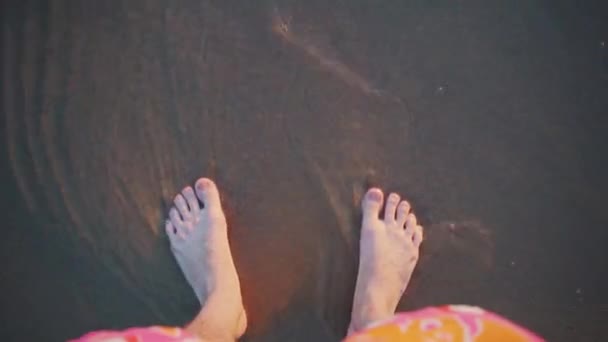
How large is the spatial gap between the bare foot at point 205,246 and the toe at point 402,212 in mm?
451

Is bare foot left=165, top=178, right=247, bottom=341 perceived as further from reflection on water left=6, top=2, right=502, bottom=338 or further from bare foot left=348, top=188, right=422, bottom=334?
bare foot left=348, top=188, right=422, bottom=334

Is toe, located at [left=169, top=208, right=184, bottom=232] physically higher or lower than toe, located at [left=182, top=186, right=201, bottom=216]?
lower

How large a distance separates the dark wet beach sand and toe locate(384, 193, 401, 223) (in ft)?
0.14

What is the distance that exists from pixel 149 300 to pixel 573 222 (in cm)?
113

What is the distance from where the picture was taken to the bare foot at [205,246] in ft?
4.80

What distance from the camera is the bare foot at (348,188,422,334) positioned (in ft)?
4.80

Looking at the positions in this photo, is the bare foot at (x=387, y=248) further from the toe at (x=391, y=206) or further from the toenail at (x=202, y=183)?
the toenail at (x=202, y=183)

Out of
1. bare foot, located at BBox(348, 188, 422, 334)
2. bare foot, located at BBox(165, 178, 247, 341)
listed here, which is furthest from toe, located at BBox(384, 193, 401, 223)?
bare foot, located at BBox(165, 178, 247, 341)

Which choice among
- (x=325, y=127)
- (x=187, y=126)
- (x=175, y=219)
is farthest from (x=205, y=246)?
(x=325, y=127)

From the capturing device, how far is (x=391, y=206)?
4.93 ft

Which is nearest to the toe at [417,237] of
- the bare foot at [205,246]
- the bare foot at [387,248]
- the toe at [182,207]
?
the bare foot at [387,248]

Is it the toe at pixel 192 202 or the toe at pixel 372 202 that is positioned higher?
the toe at pixel 372 202

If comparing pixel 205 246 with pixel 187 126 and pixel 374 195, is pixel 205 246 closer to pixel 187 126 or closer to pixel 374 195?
pixel 187 126

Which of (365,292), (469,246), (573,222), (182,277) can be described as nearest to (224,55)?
(182,277)
